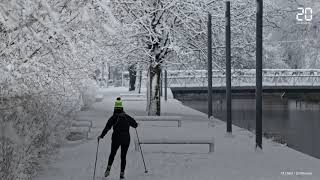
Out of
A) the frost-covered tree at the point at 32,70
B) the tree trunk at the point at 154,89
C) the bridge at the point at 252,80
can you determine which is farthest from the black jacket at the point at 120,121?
the bridge at the point at 252,80

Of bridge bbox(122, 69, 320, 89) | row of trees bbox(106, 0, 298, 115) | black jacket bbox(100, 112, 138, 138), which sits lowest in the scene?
black jacket bbox(100, 112, 138, 138)

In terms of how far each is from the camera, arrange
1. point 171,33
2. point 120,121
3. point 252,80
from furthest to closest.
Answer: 1. point 252,80
2. point 171,33
3. point 120,121

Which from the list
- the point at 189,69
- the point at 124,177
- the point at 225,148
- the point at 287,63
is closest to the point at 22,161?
the point at 124,177

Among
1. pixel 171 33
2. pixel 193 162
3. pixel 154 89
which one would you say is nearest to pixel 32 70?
pixel 193 162

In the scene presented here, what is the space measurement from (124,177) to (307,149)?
41.3 feet

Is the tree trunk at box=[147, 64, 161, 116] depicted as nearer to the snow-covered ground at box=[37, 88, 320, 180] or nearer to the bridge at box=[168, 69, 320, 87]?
the snow-covered ground at box=[37, 88, 320, 180]

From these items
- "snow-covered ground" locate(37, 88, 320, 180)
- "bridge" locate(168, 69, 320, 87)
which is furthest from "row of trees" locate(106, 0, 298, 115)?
"bridge" locate(168, 69, 320, 87)

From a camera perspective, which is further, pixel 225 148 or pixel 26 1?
pixel 225 148

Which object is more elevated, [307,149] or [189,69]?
[189,69]

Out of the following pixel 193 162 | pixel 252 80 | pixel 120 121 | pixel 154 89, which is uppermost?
pixel 252 80

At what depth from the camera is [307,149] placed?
75.3ft

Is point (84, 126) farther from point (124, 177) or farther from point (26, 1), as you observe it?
point (26, 1)

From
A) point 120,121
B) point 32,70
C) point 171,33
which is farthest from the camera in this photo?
point 171,33

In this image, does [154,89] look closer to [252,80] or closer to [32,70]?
[32,70]
